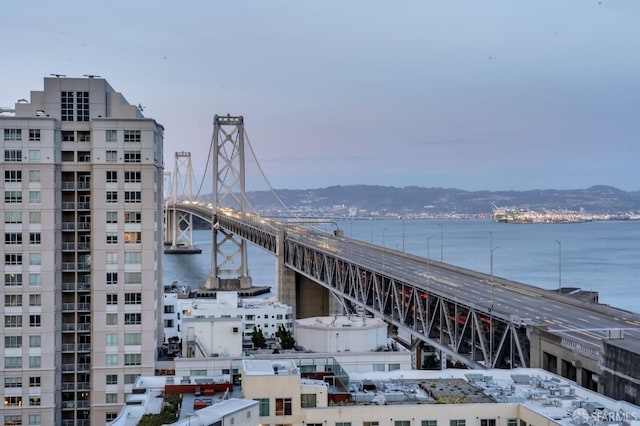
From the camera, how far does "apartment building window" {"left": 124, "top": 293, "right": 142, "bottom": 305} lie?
30703 millimetres

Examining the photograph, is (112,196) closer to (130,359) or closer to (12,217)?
(12,217)

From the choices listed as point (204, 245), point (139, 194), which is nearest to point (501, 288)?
point (139, 194)

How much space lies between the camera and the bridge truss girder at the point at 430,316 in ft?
98.5

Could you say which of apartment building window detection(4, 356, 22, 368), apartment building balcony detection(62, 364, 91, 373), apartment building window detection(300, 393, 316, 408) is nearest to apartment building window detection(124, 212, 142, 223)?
apartment building balcony detection(62, 364, 91, 373)

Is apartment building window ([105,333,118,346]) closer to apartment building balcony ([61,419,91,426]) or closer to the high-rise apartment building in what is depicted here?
the high-rise apartment building

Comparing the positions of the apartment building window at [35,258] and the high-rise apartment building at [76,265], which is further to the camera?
the apartment building window at [35,258]

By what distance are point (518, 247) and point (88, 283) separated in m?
145

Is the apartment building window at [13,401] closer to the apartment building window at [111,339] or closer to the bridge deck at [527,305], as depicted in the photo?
the apartment building window at [111,339]

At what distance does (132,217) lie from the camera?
3092 cm

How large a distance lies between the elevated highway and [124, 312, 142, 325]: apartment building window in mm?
12260

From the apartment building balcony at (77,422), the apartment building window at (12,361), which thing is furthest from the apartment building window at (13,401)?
the apartment building balcony at (77,422)

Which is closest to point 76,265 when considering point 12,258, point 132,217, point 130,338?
point 12,258

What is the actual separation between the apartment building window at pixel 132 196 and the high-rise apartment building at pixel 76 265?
0.12ft

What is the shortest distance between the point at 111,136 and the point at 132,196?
2363 mm
